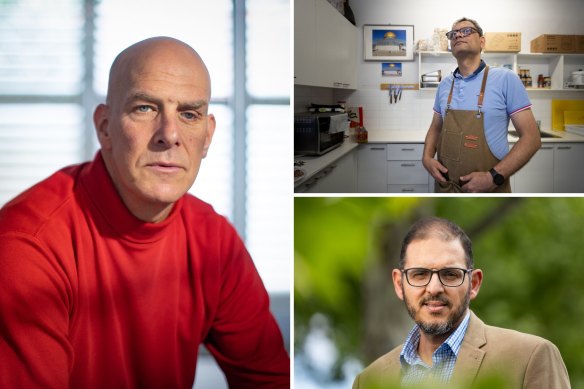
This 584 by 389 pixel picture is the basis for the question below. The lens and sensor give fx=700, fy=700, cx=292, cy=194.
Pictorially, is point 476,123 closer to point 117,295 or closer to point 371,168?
point 371,168

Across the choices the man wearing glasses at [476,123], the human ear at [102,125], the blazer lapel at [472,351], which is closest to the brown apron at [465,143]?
the man wearing glasses at [476,123]

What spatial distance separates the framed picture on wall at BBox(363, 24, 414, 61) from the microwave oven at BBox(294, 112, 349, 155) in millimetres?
202

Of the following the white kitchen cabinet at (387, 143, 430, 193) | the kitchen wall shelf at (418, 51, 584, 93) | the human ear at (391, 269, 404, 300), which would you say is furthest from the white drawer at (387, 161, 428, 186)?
the human ear at (391, 269, 404, 300)

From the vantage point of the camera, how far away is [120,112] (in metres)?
2.03

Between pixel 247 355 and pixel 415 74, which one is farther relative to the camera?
pixel 247 355

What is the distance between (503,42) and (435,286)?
78cm

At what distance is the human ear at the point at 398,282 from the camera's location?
228 cm

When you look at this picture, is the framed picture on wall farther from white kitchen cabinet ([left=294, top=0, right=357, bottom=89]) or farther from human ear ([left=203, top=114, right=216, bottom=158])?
human ear ([left=203, top=114, right=216, bottom=158])

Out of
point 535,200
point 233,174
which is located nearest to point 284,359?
point 233,174

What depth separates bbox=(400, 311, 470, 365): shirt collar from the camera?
2.26m

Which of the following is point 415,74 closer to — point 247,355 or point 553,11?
point 553,11

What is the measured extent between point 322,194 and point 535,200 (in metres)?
0.66

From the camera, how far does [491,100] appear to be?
2.09 meters

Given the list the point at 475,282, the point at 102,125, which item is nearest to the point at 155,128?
the point at 102,125
